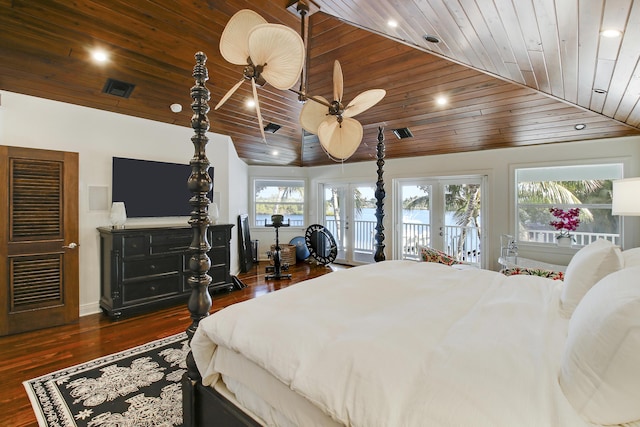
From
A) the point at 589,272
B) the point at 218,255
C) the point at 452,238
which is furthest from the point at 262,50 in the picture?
the point at 452,238

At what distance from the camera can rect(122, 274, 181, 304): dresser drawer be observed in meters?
3.45

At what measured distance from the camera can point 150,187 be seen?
13.0ft

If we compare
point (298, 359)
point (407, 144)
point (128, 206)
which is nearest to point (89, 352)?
point (128, 206)

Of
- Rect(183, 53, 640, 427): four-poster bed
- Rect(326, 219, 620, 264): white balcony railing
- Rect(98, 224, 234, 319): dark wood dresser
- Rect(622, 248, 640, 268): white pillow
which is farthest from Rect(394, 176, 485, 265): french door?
Rect(98, 224, 234, 319): dark wood dresser

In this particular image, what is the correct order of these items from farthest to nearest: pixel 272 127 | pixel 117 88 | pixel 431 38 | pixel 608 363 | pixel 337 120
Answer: pixel 272 127
pixel 117 88
pixel 337 120
pixel 431 38
pixel 608 363

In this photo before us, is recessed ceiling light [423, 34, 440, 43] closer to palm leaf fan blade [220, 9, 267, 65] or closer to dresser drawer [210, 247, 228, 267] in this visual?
palm leaf fan blade [220, 9, 267, 65]

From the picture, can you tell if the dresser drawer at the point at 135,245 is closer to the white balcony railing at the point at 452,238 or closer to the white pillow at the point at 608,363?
the white pillow at the point at 608,363

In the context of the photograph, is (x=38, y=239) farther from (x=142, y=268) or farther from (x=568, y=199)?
(x=568, y=199)

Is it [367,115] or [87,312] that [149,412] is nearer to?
[87,312]

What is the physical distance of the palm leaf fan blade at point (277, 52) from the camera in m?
1.59

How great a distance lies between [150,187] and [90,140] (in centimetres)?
81

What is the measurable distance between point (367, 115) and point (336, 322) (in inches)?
152

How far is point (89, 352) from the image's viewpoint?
265 centimetres

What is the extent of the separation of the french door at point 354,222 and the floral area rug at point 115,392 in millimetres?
4472
